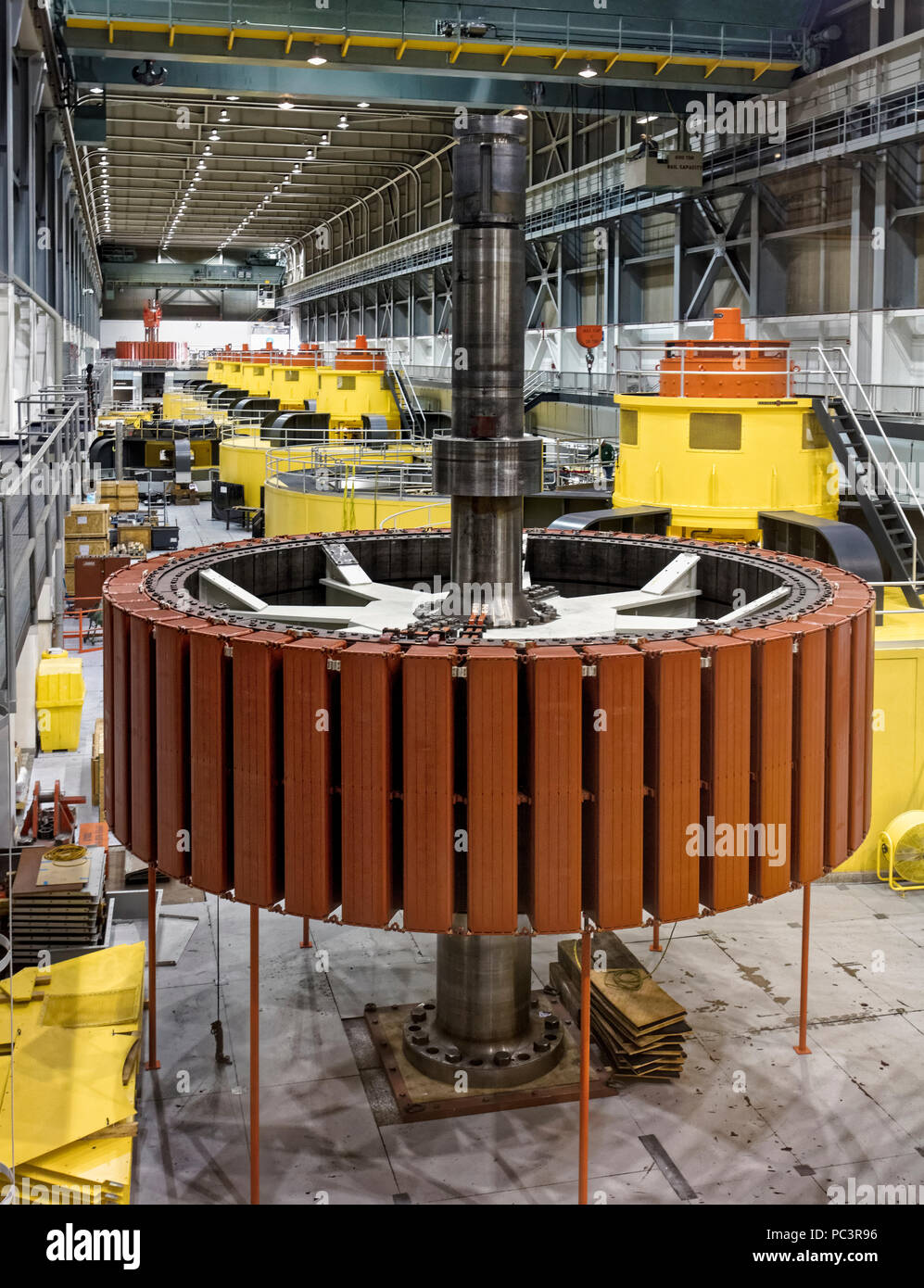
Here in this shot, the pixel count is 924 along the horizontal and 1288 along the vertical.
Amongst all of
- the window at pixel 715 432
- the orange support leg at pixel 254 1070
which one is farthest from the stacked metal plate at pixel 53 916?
the window at pixel 715 432

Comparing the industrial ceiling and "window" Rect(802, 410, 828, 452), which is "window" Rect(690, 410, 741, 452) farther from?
the industrial ceiling

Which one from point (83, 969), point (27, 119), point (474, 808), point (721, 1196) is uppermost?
point (27, 119)

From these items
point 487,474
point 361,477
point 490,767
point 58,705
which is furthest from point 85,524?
point 490,767

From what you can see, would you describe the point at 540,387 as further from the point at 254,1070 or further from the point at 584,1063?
the point at 584,1063

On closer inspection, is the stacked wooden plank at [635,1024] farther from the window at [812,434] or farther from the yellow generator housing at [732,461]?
the window at [812,434]

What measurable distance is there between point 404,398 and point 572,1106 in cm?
3592

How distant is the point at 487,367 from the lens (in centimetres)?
912

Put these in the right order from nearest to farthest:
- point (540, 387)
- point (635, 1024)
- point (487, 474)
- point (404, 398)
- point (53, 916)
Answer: point (487, 474)
point (635, 1024)
point (53, 916)
point (540, 387)
point (404, 398)

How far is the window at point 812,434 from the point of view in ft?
60.8

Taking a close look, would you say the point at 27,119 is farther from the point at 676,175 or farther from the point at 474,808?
the point at 474,808

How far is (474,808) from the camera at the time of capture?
300 inches

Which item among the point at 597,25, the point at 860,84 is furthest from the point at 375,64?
the point at 860,84

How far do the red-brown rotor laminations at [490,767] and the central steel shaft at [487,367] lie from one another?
6.03 ft

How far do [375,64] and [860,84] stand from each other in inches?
364
